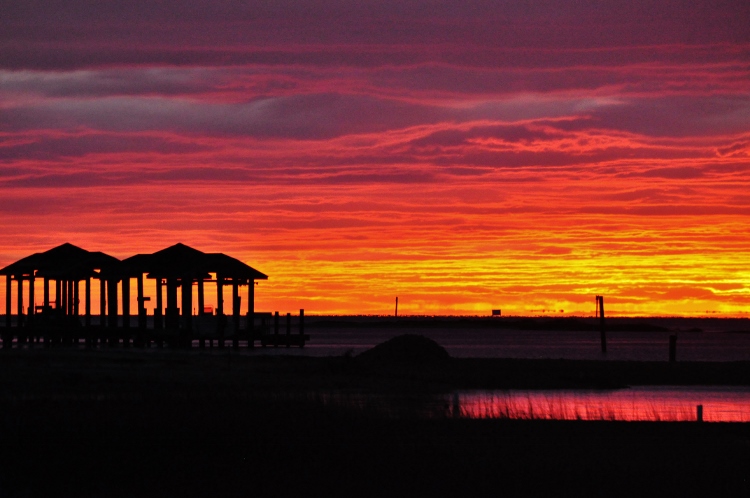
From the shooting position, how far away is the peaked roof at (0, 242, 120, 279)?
62125 millimetres

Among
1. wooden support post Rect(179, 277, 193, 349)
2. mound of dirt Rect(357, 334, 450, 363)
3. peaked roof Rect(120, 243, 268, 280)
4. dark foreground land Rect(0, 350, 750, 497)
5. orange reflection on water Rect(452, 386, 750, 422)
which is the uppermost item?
peaked roof Rect(120, 243, 268, 280)

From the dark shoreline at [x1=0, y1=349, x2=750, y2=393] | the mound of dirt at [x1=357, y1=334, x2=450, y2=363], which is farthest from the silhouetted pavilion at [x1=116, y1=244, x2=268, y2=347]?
the mound of dirt at [x1=357, y1=334, x2=450, y2=363]

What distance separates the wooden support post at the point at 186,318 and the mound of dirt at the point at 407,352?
1379 centimetres

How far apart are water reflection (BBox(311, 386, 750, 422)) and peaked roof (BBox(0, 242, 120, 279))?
32.4m

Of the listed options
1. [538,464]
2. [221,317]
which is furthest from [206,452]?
[221,317]

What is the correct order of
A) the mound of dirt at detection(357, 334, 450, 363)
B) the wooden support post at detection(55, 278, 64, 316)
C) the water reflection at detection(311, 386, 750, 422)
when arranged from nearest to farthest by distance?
the water reflection at detection(311, 386, 750, 422) → the mound of dirt at detection(357, 334, 450, 363) → the wooden support post at detection(55, 278, 64, 316)

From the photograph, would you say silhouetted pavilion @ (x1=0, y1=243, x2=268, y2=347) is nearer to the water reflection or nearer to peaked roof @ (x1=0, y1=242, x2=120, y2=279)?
peaked roof @ (x1=0, y1=242, x2=120, y2=279)

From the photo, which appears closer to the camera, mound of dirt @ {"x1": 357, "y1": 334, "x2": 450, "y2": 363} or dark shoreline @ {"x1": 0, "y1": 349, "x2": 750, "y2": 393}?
dark shoreline @ {"x1": 0, "y1": 349, "x2": 750, "y2": 393}

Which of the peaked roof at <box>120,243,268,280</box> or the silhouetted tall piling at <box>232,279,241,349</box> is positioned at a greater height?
the peaked roof at <box>120,243,268,280</box>

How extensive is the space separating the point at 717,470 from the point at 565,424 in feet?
22.8

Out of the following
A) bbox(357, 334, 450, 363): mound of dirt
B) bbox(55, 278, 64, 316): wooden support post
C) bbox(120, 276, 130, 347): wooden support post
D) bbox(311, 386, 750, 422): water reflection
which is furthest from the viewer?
bbox(55, 278, 64, 316): wooden support post

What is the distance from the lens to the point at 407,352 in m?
49.1

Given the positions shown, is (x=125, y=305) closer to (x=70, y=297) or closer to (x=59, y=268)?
(x=59, y=268)

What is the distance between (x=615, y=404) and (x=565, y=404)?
176 cm
